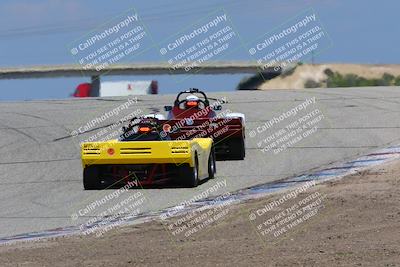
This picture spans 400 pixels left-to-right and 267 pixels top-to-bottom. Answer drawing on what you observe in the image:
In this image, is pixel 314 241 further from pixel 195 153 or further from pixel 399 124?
pixel 399 124

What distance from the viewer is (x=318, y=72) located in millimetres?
53844

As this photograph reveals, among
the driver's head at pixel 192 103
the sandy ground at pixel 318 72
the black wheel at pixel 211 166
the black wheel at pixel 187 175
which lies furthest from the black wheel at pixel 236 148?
the sandy ground at pixel 318 72

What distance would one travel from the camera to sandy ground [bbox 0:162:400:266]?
9.04 m

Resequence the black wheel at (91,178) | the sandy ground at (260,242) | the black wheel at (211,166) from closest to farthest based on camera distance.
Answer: the sandy ground at (260,242) < the black wheel at (91,178) < the black wheel at (211,166)

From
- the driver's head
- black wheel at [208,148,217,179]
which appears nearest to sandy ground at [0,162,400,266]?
black wheel at [208,148,217,179]

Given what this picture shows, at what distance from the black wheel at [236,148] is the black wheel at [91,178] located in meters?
3.98

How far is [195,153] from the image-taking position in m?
16.1

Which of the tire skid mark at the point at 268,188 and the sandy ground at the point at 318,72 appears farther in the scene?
the sandy ground at the point at 318,72

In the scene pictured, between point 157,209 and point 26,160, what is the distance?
7447mm

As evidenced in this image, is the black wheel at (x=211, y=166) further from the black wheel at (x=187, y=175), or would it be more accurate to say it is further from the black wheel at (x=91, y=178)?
the black wheel at (x=91, y=178)

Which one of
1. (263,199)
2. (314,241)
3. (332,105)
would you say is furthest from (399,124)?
(314,241)

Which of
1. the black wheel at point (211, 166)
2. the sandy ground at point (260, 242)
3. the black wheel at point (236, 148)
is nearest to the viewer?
the sandy ground at point (260, 242)

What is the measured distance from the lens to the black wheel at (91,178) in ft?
52.7

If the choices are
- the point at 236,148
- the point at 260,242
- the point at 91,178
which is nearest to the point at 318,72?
the point at 236,148
